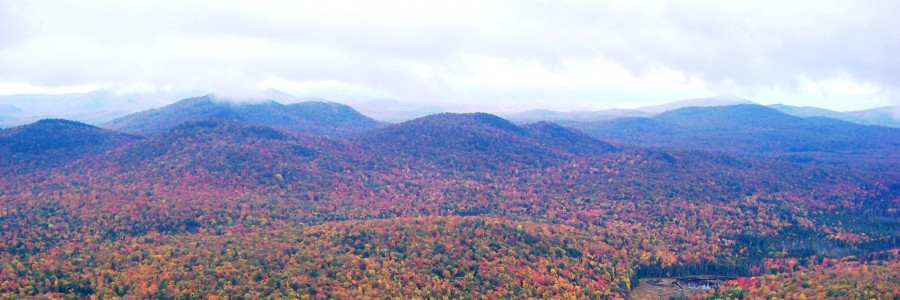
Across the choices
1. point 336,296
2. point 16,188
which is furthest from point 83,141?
point 336,296

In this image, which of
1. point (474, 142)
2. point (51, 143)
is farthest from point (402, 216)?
point (51, 143)

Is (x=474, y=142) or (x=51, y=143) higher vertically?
(x=51, y=143)

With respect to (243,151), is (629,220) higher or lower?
lower

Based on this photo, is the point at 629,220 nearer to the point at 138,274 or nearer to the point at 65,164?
the point at 138,274

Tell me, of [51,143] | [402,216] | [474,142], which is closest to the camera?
[402,216]

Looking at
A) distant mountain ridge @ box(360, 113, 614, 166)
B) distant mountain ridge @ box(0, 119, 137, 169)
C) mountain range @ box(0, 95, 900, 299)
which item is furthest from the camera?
distant mountain ridge @ box(360, 113, 614, 166)

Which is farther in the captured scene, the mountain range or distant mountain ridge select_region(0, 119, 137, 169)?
distant mountain ridge select_region(0, 119, 137, 169)

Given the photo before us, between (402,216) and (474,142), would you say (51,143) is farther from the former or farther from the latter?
(474,142)

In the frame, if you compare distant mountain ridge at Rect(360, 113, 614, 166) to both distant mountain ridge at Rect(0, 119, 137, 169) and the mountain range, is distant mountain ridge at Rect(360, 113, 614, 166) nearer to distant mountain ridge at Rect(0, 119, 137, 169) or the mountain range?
the mountain range

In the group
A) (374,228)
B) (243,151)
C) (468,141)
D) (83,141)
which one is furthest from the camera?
(468,141)

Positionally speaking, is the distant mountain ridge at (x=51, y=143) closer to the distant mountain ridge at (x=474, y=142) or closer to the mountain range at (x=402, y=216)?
the mountain range at (x=402, y=216)

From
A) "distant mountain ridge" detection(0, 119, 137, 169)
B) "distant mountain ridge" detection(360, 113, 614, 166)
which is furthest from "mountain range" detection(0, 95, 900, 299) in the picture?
"distant mountain ridge" detection(360, 113, 614, 166)
